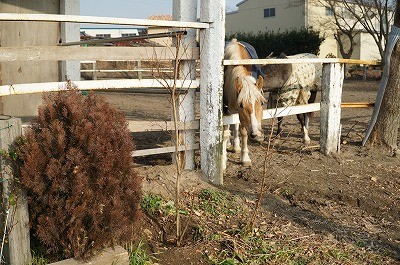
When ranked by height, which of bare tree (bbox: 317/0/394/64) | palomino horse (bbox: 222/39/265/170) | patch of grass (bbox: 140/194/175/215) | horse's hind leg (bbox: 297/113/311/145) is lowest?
patch of grass (bbox: 140/194/175/215)

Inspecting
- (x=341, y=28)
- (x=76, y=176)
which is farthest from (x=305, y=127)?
(x=341, y=28)

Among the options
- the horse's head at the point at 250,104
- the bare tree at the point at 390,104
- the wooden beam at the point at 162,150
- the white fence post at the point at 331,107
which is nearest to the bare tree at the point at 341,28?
the bare tree at the point at 390,104

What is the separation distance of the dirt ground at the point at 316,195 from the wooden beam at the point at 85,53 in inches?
47.6

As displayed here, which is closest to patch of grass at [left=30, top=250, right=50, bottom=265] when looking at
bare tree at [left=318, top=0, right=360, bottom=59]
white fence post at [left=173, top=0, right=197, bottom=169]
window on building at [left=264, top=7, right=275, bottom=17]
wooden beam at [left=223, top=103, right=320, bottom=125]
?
white fence post at [left=173, top=0, right=197, bottom=169]

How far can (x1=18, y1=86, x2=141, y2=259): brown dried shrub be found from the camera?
3270 mm

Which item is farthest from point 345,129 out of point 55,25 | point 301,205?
point 55,25

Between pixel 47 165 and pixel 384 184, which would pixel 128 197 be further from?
pixel 384 184

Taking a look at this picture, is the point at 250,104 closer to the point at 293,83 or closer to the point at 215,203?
the point at 215,203

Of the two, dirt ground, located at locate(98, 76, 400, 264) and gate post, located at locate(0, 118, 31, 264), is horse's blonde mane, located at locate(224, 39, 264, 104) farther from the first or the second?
gate post, located at locate(0, 118, 31, 264)

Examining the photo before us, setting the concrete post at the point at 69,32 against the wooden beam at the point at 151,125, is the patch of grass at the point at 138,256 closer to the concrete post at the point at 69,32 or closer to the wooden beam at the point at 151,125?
the wooden beam at the point at 151,125

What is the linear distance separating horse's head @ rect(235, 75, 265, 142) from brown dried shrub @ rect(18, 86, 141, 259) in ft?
8.84

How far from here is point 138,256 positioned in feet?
12.4

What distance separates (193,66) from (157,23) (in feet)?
2.99

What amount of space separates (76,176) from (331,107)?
515cm
